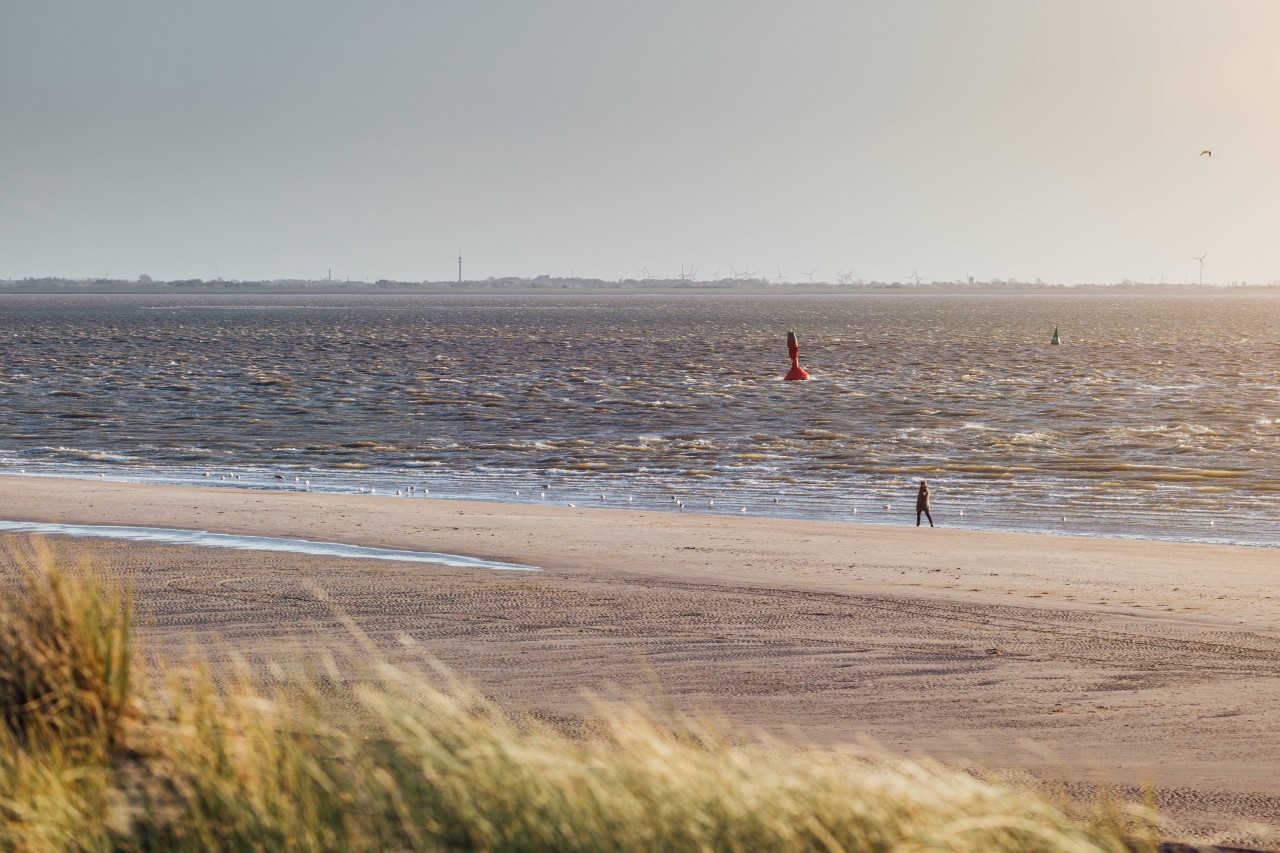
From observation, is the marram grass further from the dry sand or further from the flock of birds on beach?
the flock of birds on beach

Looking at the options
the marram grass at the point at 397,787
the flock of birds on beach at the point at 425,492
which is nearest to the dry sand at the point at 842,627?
the marram grass at the point at 397,787

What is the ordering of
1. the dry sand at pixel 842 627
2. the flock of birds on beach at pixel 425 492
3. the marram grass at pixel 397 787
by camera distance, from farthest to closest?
the flock of birds on beach at pixel 425 492 → the dry sand at pixel 842 627 → the marram grass at pixel 397 787

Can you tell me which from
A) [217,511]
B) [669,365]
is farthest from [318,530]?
[669,365]

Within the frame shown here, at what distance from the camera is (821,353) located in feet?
255

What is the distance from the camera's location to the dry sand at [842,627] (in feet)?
26.5

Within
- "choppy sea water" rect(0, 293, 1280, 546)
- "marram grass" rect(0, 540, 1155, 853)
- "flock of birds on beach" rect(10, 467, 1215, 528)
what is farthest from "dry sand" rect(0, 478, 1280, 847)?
"choppy sea water" rect(0, 293, 1280, 546)

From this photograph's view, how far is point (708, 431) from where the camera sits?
34156 millimetres

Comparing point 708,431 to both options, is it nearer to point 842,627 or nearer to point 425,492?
point 425,492

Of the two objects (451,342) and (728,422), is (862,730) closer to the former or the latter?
(728,422)

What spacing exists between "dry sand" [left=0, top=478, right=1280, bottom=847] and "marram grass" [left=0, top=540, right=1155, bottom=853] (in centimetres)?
261

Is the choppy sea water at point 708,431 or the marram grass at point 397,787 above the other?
the marram grass at point 397,787

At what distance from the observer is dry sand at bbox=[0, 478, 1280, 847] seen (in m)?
8.08

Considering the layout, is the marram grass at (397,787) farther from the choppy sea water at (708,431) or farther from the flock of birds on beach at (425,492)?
the flock of birds on beach at (425,492)

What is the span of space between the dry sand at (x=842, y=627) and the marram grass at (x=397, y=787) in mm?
2608
